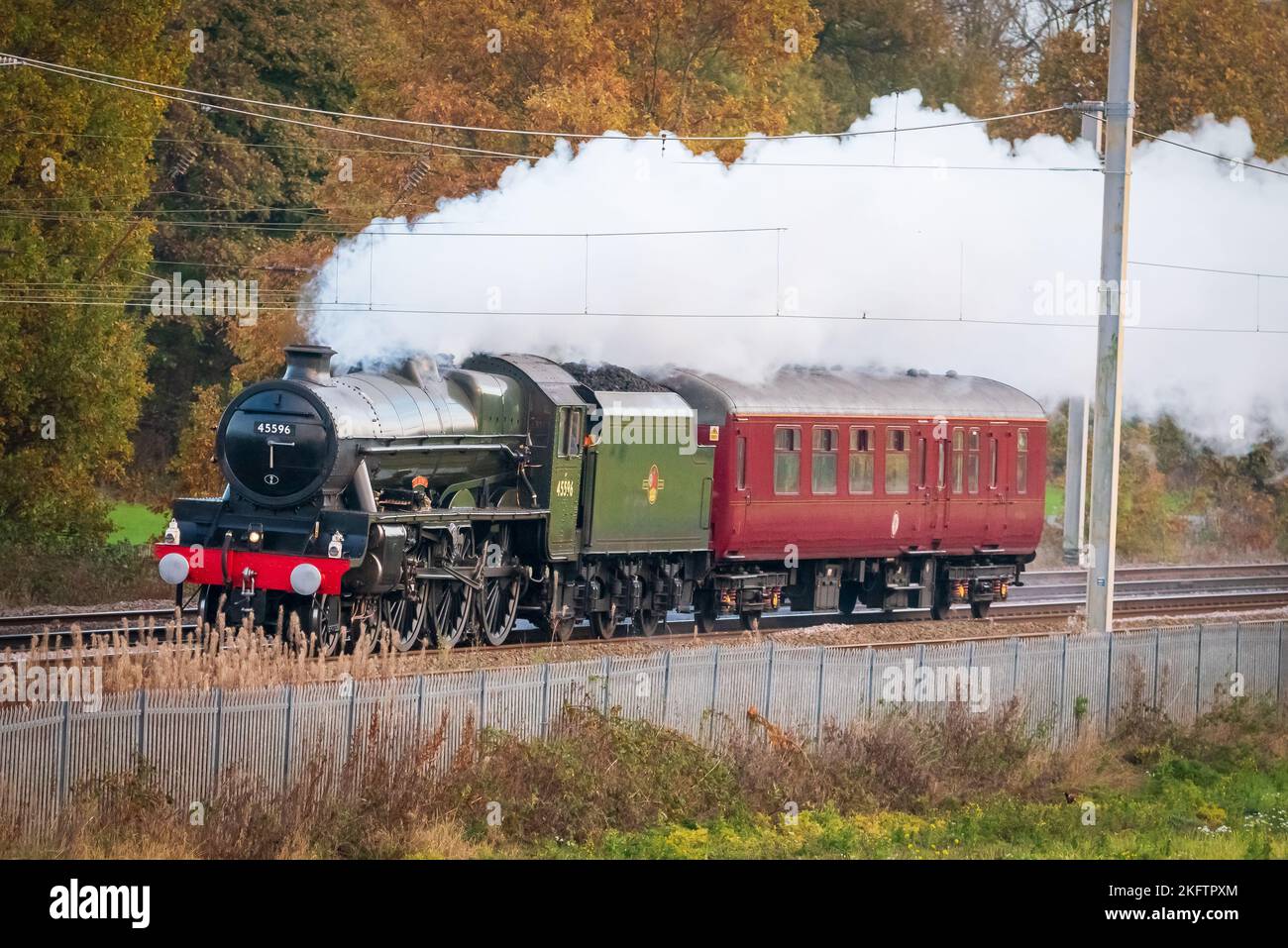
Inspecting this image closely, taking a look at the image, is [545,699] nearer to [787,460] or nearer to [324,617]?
[324,617]

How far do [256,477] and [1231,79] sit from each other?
28.5 m

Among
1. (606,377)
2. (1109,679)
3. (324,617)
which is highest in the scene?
(606,377)

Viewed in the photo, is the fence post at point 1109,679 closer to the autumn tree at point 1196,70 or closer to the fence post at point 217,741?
the fence post at point 217,741

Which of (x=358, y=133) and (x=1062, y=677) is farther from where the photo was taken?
(x=358, y=133)

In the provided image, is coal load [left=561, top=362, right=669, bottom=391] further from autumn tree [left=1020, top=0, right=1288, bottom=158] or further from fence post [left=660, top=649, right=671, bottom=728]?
autumn tree [left=1020, top=0, right=1288, bottom=158]

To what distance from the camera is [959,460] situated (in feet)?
85.8

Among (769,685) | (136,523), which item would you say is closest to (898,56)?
(136,523)

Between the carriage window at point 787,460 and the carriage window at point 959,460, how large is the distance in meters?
3.29

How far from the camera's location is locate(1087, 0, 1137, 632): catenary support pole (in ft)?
67.0

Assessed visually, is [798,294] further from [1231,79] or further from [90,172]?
[1231,79]

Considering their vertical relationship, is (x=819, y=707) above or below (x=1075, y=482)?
below

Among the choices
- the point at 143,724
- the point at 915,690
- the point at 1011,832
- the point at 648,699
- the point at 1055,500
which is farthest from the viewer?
the point at 1055,500

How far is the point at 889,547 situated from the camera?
25500 mm

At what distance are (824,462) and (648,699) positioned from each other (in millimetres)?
8429
